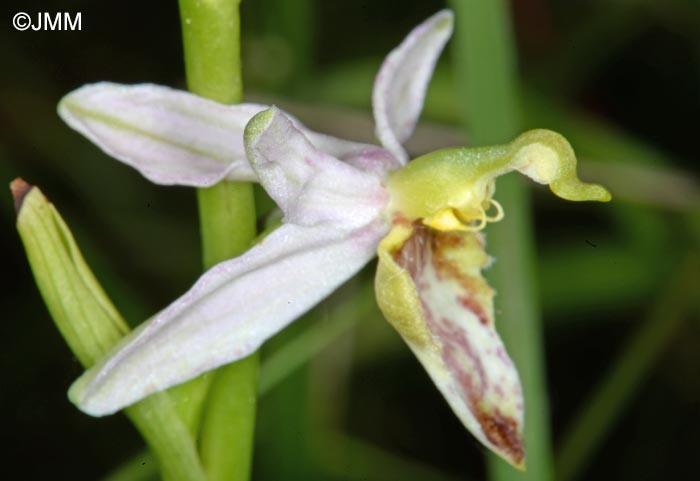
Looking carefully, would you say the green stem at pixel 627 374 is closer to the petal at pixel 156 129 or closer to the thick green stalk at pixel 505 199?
the thick green stalk at pixel 505 199

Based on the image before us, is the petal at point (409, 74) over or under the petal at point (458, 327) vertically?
over

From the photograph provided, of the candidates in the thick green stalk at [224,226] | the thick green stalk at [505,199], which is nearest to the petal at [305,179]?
the thick green stalk at [224,226]

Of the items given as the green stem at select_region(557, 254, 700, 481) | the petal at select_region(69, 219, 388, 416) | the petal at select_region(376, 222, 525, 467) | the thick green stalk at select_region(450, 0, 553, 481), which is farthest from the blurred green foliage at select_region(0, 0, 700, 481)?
the petal at select_region(69, 219, 388, 416)

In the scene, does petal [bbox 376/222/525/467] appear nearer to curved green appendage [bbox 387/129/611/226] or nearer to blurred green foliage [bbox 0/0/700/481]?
curved green appendage [bbox 387/129/611/226]

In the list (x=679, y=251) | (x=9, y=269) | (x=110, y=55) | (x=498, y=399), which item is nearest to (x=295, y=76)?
(x=110, y=55)

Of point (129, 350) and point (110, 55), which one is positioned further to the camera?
point (110, 55)

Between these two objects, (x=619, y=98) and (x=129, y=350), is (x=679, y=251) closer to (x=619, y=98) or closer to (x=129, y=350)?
(x=619, y=98)
